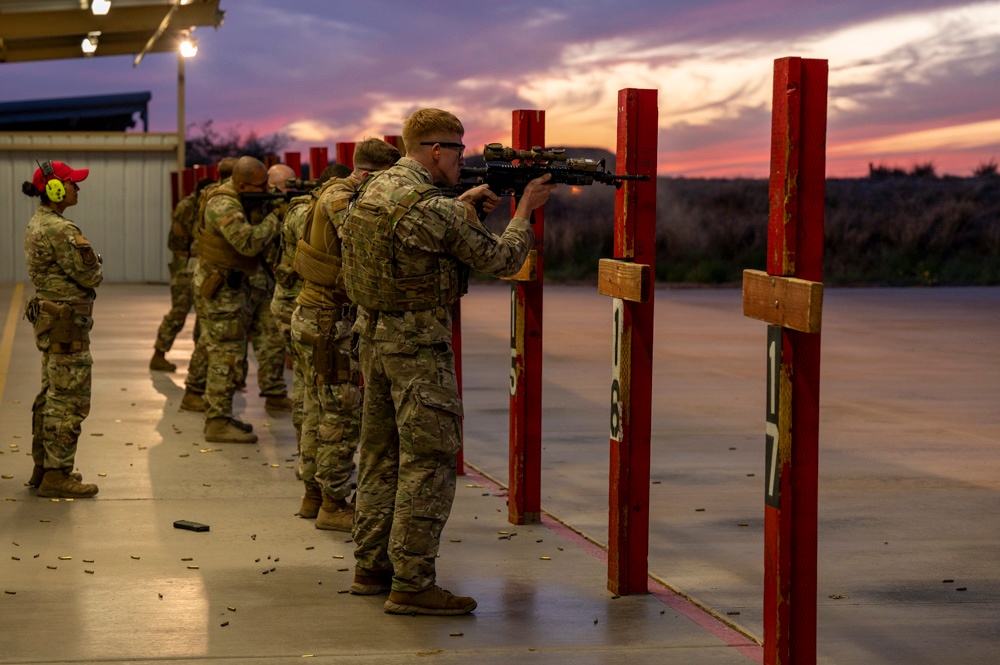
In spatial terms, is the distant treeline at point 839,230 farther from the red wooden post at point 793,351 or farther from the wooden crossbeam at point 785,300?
the red wooden post at point 793,351

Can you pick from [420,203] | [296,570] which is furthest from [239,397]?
[420,203]

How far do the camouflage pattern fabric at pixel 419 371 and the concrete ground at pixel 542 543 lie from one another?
387 mm

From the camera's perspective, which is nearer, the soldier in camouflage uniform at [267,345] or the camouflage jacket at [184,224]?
the soldier in camouflage uniform at [267,345]

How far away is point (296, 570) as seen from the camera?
651 centimetres

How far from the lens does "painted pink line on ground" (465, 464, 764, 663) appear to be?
17.4ft

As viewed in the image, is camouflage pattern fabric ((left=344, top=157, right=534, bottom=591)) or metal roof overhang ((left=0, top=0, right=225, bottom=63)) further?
metal roof overhang ((left=0, top=0, right=225, bottom=63))

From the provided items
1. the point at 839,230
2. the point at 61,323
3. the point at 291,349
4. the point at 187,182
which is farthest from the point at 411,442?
the point at 839,230

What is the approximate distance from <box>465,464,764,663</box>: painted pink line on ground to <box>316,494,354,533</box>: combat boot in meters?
1.08

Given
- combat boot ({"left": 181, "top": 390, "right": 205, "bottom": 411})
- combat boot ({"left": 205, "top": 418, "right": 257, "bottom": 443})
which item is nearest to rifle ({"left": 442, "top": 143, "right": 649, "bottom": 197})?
combat boot ({"left": 205, "top": 418, "right": 257, "bottom": 443})

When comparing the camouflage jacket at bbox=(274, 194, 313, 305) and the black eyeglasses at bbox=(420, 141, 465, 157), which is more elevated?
the black eyeglasses at bbox=(420, 141, 465, 157)

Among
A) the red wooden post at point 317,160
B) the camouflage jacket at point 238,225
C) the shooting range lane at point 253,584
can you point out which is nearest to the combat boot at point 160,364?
the red wooden post at point 317,160

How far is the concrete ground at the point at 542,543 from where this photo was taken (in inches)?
213

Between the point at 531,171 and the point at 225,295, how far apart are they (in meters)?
4.83

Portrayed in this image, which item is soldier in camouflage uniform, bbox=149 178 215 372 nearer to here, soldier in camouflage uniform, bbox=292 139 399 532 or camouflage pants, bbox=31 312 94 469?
camouflage pants, bbox=31 312 94 469
